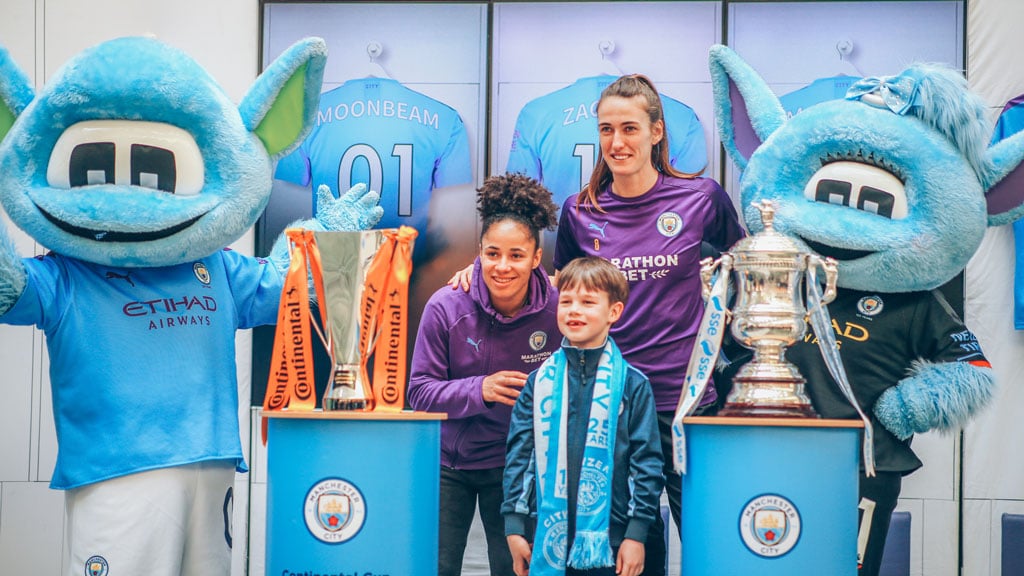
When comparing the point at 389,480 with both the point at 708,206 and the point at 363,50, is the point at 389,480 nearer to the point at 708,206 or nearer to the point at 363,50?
the point at 708,206

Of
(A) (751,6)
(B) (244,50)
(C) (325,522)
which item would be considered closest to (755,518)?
(C) (325,522)

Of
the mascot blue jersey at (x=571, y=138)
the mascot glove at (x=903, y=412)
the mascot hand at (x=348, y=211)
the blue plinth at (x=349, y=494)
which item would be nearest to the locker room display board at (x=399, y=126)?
the mascot blue jersey at (x=571, y=138)

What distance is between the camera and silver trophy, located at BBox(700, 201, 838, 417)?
2857 mm

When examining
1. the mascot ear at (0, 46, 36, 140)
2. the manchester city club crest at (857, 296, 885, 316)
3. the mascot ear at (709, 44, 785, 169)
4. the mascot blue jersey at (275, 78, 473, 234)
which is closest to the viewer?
the mascot ear at (0, 46, 36, 140)

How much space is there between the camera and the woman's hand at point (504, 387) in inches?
124

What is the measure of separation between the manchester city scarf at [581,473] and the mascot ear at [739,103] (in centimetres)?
102

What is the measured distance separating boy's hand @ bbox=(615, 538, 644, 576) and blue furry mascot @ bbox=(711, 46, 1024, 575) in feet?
2.54

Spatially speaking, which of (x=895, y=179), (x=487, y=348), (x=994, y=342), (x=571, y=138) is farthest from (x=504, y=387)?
(x=994, y=342)

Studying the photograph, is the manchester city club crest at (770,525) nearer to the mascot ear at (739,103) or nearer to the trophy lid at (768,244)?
the trophy lid at (768,244)

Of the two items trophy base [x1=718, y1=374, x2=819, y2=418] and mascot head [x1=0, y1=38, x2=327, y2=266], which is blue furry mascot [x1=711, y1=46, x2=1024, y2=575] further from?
mascot head [x1=0, y1=38, x2=327, y2=266]

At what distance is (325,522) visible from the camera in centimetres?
277

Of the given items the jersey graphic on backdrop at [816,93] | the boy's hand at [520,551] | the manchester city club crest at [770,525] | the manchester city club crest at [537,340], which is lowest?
the boy's hand at [520,551]

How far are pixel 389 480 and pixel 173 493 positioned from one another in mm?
740

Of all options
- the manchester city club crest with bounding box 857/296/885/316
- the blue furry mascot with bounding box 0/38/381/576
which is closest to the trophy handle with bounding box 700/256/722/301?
the manchester city club crest with bounding box 857/296/885/316
